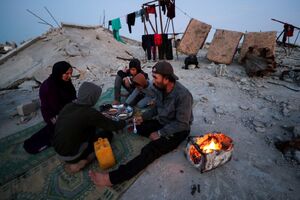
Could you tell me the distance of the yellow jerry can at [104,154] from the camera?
7.93 ft

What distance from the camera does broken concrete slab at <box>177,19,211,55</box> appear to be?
835 cm

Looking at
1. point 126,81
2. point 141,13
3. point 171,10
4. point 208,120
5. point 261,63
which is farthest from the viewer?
point 141,13

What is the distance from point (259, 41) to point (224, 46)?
4.38 feet

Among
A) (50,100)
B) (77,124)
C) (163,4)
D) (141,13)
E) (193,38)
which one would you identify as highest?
(163,4)

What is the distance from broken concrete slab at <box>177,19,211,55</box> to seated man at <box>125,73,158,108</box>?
505cm

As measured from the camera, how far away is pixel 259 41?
721 cm

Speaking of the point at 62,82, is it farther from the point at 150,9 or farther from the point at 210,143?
the point at 150,9

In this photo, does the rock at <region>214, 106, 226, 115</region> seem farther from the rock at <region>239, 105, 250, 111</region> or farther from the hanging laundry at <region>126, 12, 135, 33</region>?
the hanging laundry at <region>126, 12, 135, 33</region>

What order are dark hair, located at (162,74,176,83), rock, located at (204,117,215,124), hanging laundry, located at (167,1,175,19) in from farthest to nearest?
hanging laundry, located at (167,1,175,19)
rock, located at (204,117,215,124)
dark hair, located at (162,74,176,83)

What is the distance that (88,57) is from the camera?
8.58 meters

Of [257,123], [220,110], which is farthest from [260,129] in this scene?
[220,110]

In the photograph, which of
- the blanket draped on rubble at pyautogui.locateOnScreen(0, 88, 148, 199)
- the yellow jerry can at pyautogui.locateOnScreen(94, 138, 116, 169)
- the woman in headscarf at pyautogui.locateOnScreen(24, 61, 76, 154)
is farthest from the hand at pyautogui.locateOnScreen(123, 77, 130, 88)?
the yellow jerry can at pyautogui.locateOnScreen(94, 138, 116, 169)

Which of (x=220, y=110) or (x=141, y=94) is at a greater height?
(x=141, y=94)

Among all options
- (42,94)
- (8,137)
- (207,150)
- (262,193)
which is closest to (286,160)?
(262,193)
